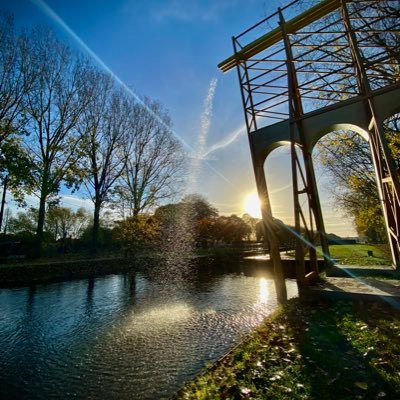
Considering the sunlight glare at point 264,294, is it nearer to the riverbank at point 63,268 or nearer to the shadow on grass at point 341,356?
the shadow on grass at point 341,356

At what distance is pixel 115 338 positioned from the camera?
6090mm

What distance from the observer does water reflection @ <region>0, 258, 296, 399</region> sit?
13.8 ft

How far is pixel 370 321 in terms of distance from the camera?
15.8 feet

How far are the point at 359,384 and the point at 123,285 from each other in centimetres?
1292

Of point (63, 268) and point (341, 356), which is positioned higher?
point (63, 268)

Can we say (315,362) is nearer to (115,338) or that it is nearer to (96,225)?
(115,338)

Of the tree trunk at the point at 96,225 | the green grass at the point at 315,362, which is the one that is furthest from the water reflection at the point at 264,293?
the tree trunk at the point at 96,225

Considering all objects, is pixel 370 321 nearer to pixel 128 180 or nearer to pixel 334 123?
pixel 334 123

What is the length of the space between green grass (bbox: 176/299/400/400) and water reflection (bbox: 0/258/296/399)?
91cm

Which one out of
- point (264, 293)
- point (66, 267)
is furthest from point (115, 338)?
point (66, 267)

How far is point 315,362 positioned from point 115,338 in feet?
14.8

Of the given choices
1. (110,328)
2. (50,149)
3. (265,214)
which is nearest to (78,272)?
(50,149)

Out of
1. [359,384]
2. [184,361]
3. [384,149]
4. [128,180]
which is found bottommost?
[184,361]

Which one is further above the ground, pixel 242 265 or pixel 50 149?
pixel 50 149
